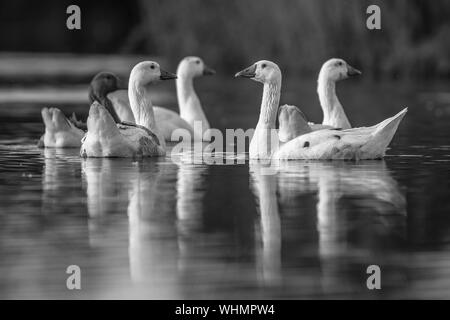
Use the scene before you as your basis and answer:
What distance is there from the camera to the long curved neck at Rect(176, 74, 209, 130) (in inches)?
786

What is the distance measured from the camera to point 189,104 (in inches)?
795

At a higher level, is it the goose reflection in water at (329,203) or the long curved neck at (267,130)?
the long curved neck at (267,130)

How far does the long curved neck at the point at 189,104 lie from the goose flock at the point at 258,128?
131 centimetres

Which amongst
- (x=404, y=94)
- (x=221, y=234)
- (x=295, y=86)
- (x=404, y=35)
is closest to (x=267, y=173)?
(x=221, y=234)

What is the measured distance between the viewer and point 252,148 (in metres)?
15.5

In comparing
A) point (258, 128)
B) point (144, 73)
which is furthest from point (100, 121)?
point (144, 73)

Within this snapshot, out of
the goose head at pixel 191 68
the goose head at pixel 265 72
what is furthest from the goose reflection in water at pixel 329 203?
the goose head at pixel 191 68

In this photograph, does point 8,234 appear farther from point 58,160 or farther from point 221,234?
point 58,160

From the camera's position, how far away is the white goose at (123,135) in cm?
1461

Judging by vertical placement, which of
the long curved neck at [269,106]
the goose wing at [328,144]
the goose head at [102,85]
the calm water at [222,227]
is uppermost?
the goose head at [102,85]

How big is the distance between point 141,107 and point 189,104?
375cm

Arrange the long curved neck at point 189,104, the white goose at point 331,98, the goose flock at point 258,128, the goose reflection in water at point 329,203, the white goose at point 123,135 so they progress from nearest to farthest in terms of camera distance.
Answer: the goose reflection in water at point 329,203 → the white goose at point 123,135 → the goose flock at point 258,128 → the white goose at point 331,98 → the long curved neck at point 189,104

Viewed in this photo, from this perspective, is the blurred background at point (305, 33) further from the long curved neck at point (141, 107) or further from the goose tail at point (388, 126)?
the goose tail at point (388, 126)

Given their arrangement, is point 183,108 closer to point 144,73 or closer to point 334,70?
point 144,73
